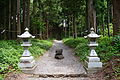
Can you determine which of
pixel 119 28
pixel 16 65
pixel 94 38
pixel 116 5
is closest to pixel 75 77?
pixel 94 38

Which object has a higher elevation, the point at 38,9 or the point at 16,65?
the point at 38,9

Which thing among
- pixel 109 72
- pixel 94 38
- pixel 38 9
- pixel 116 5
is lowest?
pixel 109 72

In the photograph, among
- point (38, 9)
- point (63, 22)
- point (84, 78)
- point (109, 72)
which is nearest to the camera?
point (109, 72)

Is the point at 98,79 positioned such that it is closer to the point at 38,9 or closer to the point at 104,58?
the point at 104,58

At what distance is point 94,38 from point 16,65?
3908 mm

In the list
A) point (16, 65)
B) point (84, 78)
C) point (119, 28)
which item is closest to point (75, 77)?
point (84, 78)

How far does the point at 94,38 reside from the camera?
7.11m

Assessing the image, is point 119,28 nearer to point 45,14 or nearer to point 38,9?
point 38,9

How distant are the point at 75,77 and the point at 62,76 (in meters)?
0.58

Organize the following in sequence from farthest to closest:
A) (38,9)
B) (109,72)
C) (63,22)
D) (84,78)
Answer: (63,22) → (38,9) → (84,78) → (109,72)

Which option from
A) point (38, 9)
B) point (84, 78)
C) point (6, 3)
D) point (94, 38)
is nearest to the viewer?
point (84, 78)

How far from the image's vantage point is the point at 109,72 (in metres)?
5.88

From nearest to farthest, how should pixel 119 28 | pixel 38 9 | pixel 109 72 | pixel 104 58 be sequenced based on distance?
pixel 109 72, pixel 104 58, pixel 119 28, pixel 38 9

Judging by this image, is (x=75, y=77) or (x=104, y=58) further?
(x=104, y=58)
